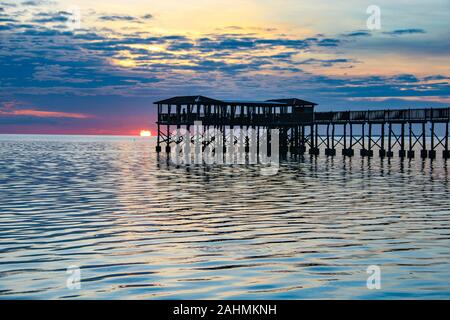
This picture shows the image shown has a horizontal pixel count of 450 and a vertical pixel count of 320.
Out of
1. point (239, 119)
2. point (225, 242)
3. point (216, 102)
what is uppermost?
point (216, 102)

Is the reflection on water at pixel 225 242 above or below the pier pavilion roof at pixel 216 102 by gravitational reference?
below

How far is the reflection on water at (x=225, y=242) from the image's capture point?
48.3 ft

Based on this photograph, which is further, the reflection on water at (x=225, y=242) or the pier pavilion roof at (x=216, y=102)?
the pier pavilion roof at (x=216, y=102)

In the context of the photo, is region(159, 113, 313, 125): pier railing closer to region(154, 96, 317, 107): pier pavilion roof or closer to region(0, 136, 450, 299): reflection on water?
region(154, 96, 317, 107): pier pavilion roof

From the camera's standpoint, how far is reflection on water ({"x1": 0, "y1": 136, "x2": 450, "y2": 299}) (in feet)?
48.3

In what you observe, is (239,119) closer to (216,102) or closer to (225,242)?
(216,102)

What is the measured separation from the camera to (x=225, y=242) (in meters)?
20.0

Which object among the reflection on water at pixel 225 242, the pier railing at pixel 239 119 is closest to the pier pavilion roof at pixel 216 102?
the pier railing at pixel 239 119

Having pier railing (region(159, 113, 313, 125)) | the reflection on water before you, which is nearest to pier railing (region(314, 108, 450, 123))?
pier railing (region(159, 113, 313, 125))

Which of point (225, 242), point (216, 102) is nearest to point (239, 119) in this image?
point (216, 102)

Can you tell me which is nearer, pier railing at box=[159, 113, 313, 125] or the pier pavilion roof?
the pier pavilion roof

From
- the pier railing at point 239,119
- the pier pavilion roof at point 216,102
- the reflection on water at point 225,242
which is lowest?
the reflection on water at point 225,242

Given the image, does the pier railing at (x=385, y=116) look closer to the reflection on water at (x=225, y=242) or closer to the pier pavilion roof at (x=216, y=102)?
the pier pavilion roof at (x=216, y=102)
